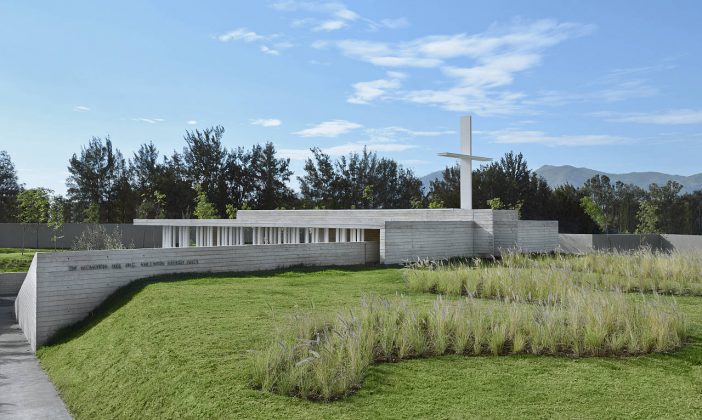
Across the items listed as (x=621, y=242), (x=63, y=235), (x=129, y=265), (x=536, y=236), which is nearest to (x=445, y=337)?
(x=129, y=265)

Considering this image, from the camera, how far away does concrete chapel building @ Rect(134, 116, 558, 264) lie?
728 inches

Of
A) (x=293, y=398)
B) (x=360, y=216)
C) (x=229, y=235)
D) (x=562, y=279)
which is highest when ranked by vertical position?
(x=360, y=216)

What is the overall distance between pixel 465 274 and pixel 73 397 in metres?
8.09

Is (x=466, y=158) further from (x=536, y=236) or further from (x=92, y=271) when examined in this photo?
(x=92, y=271)

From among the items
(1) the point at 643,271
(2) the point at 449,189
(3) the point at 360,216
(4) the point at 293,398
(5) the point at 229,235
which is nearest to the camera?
(4) the point at 293,398

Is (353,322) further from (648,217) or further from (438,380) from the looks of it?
(648,217)

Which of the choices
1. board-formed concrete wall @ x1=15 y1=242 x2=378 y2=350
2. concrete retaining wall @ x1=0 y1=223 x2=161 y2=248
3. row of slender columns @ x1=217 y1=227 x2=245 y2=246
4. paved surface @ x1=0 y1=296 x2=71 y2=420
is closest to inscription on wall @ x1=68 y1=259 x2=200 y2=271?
board-formed concrete wall @ x1=15 y1=242 x2=378 y2=350

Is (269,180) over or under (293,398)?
over

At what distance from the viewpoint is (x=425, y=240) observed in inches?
757

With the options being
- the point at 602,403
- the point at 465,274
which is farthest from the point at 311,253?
the point at 602,403

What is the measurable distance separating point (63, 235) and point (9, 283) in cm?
1821

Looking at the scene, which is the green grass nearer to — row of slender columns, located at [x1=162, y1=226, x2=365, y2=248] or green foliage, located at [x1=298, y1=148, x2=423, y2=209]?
row of slender columns, located at [x1=162, y1=226, x2=365, y2=248]

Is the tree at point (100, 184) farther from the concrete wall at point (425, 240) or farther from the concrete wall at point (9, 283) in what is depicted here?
the concrete wall at point (425, 240)

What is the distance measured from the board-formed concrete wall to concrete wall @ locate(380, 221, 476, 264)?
3.74 metres
